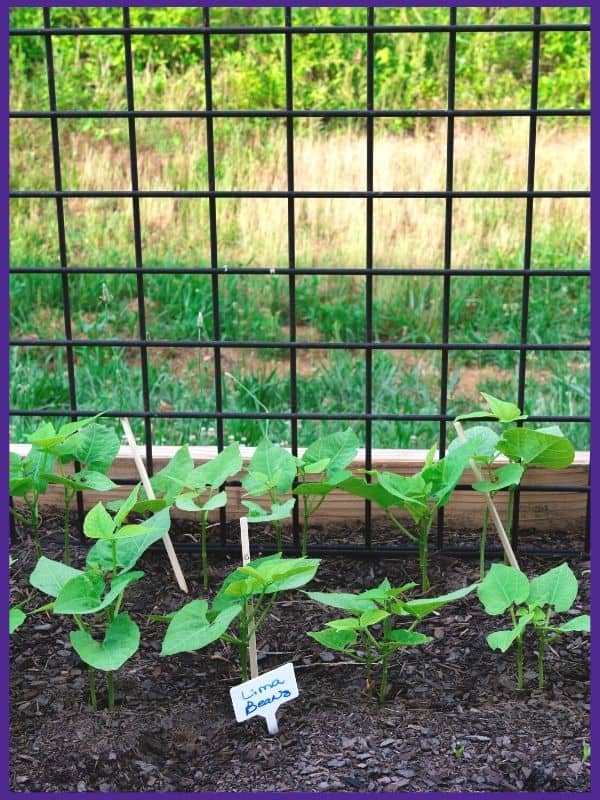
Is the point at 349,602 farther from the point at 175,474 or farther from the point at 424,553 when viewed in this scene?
the point at 175,474

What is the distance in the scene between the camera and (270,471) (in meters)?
1.85

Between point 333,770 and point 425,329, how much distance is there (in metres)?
2.19

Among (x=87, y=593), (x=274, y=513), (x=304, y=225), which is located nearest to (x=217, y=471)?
(x=274, y=513)

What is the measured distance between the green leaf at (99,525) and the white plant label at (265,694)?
0.27 metres

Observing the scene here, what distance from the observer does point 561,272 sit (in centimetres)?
190

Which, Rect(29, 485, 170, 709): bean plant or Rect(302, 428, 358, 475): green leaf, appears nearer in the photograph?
Rect(29, 485, 170, 709): bean plant

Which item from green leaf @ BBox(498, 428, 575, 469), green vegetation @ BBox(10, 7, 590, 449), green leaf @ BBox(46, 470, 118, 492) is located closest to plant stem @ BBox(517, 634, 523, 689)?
green leaf @ BBox(498, 428, 575, 469)

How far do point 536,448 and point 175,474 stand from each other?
60 centimetres

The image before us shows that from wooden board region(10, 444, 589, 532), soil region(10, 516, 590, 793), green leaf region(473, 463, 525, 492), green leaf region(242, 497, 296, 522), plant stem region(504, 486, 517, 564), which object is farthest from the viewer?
wooden board region(10, 444, 589, 532)

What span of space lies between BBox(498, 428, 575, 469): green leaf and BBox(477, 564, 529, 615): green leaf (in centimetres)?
28

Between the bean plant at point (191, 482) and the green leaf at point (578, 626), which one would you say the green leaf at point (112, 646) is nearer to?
the bean plant at point (191, 482)

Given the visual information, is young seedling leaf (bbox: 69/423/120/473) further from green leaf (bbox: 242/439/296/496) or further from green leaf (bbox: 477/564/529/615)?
green leaf (bbox: 477/564/529/615)

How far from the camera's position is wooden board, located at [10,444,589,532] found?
2090 millimetres

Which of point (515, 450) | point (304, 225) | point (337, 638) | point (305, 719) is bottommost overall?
point (305, 719)
